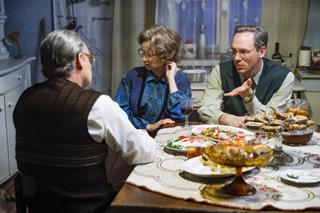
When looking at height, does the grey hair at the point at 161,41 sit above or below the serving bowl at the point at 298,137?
above

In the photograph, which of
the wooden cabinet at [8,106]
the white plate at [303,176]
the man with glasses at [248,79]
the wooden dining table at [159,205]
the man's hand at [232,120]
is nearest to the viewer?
the wooden dining table at [159,205]

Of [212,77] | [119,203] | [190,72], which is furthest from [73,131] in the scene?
[190,72]

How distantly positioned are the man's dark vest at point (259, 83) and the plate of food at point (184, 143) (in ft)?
2.32

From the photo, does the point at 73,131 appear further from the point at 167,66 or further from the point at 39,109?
the point at 167,66

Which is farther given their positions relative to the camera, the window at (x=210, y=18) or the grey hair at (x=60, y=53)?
the window at (x=210, y=18)

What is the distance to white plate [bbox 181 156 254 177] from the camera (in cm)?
152

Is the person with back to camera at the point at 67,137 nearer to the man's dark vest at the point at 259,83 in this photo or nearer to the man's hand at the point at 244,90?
the man's hand at the point at 244,90

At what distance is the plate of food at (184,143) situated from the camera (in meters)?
1.81

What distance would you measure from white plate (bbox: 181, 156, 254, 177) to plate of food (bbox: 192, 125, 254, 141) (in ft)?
1.01

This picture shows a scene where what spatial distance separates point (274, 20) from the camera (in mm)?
3781

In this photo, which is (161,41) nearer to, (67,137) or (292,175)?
(67,137)

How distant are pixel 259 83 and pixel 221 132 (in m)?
0.69

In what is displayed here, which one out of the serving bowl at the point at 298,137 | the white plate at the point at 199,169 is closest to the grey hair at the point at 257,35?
the serving bowl at the point at 298,137

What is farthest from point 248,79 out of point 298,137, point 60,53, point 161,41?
point 60,53
